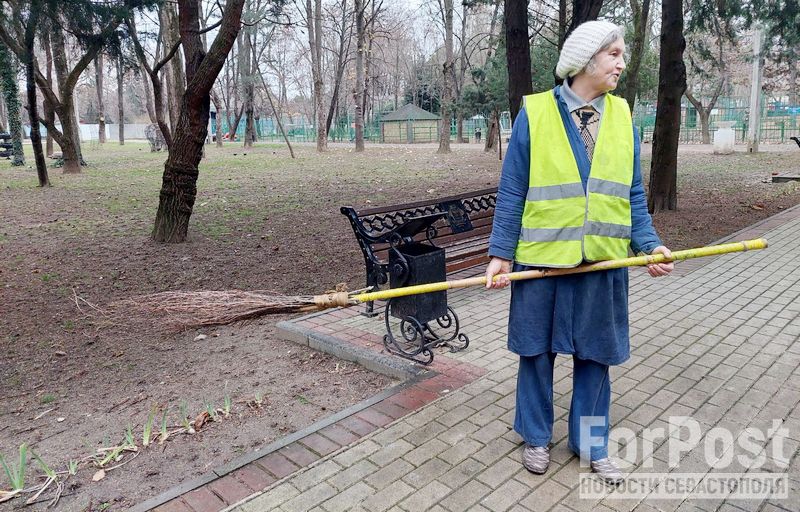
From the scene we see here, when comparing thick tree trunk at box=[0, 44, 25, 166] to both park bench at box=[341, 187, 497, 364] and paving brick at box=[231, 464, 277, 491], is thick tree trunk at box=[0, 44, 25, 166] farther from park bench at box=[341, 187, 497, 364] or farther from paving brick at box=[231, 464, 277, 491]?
paving brick at box=[231, 464, 277, 491]

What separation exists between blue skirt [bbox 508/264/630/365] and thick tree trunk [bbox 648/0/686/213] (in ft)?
25.4

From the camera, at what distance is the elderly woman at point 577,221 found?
8.74 feet

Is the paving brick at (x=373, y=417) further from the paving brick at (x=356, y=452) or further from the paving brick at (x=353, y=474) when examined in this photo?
the paving brick at (x=353, y=474)

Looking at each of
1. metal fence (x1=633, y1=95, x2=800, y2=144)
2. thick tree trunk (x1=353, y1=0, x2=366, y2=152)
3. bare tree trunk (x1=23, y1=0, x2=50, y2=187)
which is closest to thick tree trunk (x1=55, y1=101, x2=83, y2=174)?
bare tree trunk (x1=23, y1=0, x2=50, y2=187)

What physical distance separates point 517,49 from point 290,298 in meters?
6.27

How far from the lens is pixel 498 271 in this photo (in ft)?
9.32

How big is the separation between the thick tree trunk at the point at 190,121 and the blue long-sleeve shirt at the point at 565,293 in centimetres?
564

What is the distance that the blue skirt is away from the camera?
9.03 ft

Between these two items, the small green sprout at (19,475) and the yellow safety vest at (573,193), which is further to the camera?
the small green sprout at (19,475)

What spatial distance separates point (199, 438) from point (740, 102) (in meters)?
42.2

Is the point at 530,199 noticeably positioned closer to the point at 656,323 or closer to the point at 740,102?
the point at 656,323

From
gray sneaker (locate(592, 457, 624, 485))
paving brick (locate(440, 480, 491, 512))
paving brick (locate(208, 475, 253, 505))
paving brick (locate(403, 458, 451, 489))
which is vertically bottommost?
paving brick (locate(208, 475, 253, 505))

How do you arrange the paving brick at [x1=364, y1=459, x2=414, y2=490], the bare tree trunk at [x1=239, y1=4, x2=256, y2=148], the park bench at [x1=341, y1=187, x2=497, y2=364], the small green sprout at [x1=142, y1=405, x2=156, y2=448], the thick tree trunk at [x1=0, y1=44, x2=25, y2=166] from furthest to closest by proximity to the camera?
1. the bare tree trunk at [x1=239, y1=4, x2=256, y2=148]
2. the thick tree trunk at [x1=0, y1=44, x2=25, y2=166]
3. the park bench at [x1=341, y1=187, x2=497, y2=364]
4. the small green sprout at [x1=142, y1=405, x2=156, y2=448]
5. the paving brick at [x1=364, y1=459, x2=414, y2=490]

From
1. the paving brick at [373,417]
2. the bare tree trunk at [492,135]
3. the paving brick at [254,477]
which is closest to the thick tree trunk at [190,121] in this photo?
the paving brick at [373,417]
